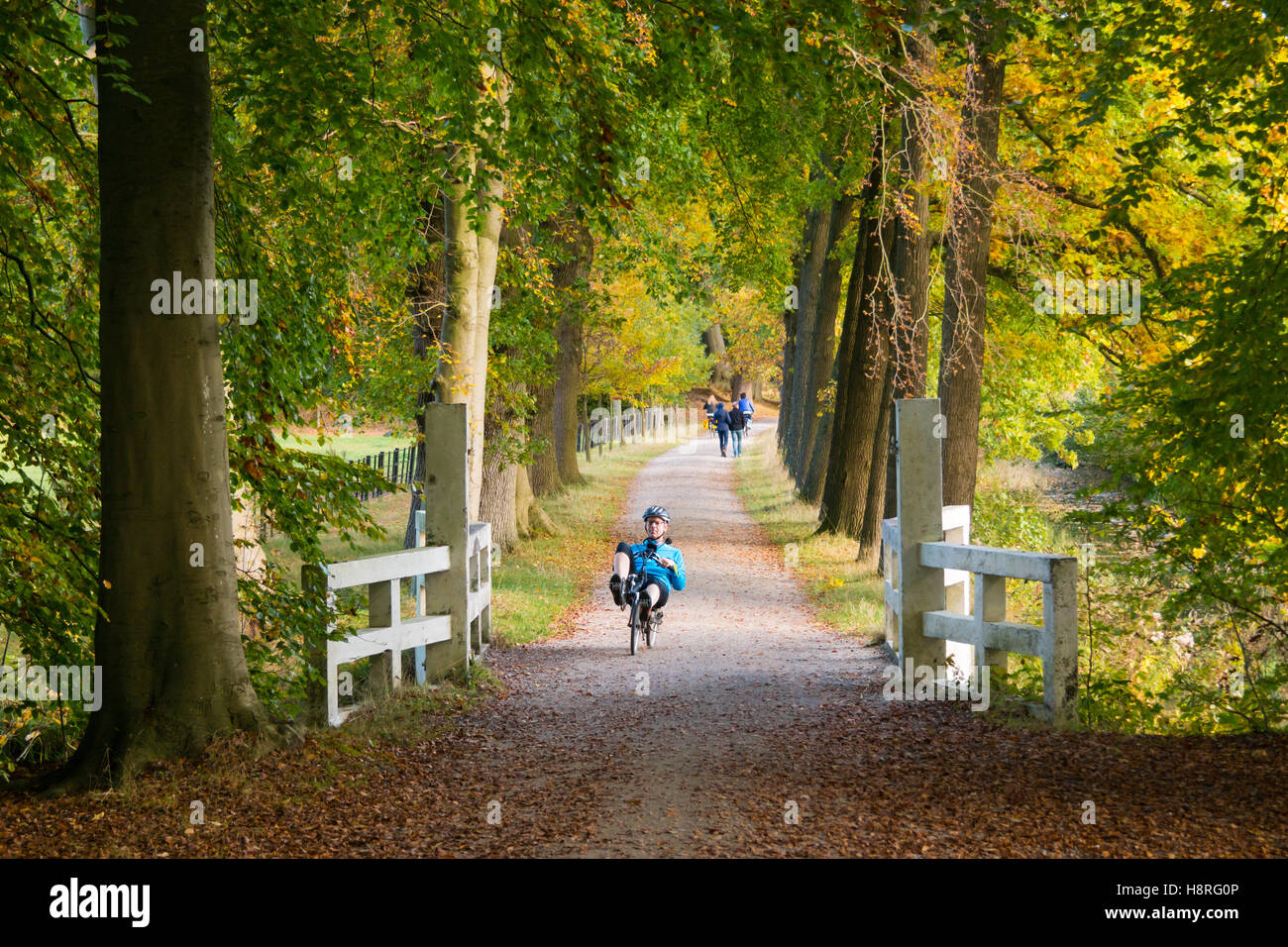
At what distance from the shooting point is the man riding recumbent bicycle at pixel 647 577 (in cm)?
1227

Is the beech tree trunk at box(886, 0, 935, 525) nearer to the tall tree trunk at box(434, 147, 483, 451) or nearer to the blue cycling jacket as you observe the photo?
the blue cycling jacket

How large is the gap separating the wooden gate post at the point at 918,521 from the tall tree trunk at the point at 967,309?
5.10m

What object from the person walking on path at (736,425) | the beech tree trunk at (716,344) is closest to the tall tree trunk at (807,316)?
the person walking on path at (736,425)

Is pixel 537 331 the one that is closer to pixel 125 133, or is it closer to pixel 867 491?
pixel 867 491

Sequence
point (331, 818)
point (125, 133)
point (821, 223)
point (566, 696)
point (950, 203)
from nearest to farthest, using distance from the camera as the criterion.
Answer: point (331, 818), point (125, 133), point (566, 696), point (950, 203), point (821, 223)

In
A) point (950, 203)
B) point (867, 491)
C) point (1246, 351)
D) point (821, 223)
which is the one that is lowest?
point (867, 491)

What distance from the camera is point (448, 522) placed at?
9914 millimetres

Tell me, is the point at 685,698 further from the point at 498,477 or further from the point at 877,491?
the point at 877,491

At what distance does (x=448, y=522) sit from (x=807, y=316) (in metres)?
23.3

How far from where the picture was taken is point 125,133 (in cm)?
651

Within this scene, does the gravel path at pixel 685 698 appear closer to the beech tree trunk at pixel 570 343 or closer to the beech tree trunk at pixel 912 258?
the beech tree trunk at pixel 912 258

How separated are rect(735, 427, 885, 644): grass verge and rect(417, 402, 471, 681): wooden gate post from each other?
16.2 feet
